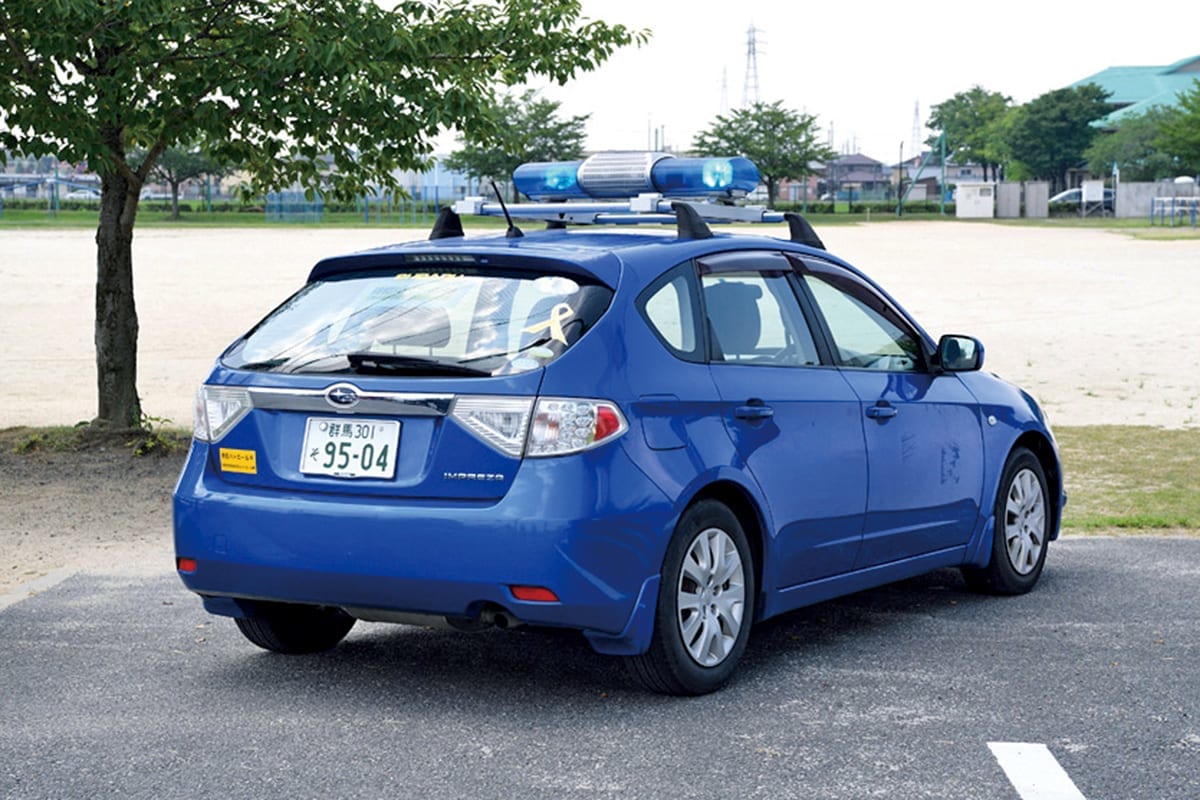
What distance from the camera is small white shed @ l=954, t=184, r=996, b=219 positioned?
10019 cm

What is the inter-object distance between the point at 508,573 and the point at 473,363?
0.67m

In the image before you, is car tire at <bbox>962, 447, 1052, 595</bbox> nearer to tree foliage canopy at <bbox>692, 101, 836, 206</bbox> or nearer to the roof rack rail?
the roof rack rail

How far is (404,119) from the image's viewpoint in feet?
41.5

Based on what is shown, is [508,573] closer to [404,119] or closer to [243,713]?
[243,713]

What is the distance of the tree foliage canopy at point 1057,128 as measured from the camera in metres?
129

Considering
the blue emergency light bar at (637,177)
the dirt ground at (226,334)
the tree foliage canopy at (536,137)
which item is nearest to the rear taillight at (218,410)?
the blue emergency light bar at (637,177)

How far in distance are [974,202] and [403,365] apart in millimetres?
98012

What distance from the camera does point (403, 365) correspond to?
18.9ft

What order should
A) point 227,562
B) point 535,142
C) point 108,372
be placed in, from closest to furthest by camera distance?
1. point 227,562
2. point 108,372
3. point 535,142

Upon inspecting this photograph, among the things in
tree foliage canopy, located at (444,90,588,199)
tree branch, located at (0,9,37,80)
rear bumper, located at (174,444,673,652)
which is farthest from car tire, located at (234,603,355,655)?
tree foliage canopy, located at (444,90,588,199)

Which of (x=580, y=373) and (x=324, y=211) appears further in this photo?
(x=324, y=211)

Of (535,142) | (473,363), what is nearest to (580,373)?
(473,363)

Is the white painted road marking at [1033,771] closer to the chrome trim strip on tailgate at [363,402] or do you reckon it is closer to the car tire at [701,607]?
the car tire at [701,607]

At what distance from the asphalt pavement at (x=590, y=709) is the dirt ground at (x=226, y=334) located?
2385mm
